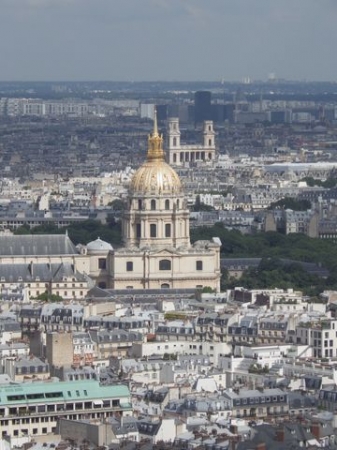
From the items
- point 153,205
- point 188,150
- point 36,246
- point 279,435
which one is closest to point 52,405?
point 279,435

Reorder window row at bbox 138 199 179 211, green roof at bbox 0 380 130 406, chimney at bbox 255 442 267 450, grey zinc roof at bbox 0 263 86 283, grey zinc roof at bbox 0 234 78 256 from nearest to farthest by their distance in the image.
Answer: chimney at bbox 255 442 267 450 → green roof at bbox 0 380 130 406 → grey zinc roof at bbox 0 263 86 283 → grey zinc roof at bbox 0 234 78 256 → window row at bbox 138 199 179 211

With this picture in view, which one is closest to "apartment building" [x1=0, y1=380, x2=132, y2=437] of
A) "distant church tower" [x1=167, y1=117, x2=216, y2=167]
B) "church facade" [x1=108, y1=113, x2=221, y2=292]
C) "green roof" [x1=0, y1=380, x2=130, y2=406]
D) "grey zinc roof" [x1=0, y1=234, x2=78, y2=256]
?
"green roof" [x1=0, y1=380, x2=130, y2=406]

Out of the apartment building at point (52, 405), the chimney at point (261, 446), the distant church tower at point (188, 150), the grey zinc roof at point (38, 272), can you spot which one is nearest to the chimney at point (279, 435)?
the chimney at point (261, 446)

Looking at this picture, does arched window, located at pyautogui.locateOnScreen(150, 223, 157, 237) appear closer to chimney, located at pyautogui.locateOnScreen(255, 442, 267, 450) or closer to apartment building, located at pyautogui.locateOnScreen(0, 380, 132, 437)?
apartment building, located at pyautogui.locateOnScreen(0, 380, 132, 437)

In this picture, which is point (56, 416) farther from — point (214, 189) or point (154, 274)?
point (214, 189)

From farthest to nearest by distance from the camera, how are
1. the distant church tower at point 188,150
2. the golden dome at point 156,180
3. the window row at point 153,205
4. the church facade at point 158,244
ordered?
the distant church tower at point 188,150 → the golden dome at point 156,180 → the window row at point 153,205 → the church facade at point 158,244

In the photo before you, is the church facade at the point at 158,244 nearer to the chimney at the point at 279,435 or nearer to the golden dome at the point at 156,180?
the golden dome at the point at 156,180
